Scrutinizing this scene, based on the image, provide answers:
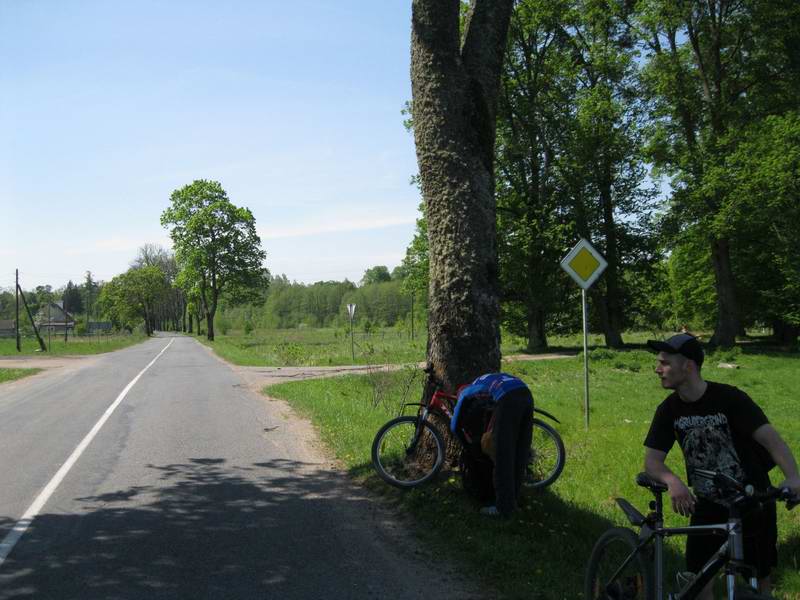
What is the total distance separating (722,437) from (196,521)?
439 centimetres

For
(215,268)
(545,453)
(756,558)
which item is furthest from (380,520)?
(215,268)

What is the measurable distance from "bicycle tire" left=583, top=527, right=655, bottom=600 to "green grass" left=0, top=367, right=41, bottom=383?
22.8m

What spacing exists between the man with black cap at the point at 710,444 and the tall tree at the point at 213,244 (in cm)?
5649

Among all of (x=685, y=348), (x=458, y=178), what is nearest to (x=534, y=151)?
(x=458, y=178)

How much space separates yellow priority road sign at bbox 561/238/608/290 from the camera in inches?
401

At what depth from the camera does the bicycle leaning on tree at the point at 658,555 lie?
8.36 feet

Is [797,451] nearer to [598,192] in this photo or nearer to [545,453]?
[545,453]

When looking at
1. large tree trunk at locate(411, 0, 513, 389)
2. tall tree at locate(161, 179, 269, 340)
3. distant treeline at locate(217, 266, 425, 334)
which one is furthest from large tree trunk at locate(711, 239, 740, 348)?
distant treeline at locate(217, 266, 425, 334)

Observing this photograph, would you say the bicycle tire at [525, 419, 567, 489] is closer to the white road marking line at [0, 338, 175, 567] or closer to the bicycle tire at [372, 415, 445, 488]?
the bicycle tire at [372, 415, 445, 488]

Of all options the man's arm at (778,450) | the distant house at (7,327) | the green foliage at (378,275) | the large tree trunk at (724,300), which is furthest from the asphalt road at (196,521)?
the green foliage at (378,275)

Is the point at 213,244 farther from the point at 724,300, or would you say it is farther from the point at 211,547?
the point at 211,547

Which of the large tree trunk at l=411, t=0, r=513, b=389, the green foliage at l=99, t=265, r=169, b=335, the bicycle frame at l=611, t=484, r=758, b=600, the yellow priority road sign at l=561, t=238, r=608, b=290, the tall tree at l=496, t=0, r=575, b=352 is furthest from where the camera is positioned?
the green foliage at l=99, t=265, r=169, b=335

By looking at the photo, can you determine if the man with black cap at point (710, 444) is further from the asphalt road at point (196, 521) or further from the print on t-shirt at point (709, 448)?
the asphalt road at point (196, 521)

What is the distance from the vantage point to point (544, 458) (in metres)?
6.30
